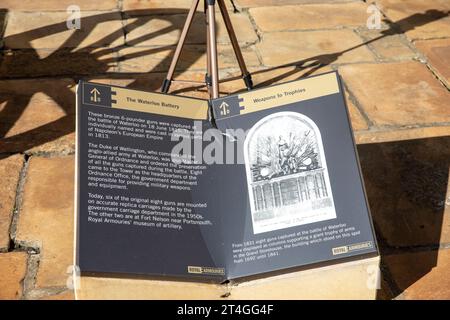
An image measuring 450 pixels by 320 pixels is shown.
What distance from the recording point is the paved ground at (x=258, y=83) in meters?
2.57

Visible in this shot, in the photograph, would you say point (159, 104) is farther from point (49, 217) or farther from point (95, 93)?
point (49, 217)

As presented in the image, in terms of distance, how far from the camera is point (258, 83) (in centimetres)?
362

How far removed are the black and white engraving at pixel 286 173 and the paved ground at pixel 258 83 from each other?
1.77 feet

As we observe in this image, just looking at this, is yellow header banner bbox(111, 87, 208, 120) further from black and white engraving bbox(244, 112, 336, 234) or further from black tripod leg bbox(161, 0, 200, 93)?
black tripod leg bbox(161, 0, 200, 93)

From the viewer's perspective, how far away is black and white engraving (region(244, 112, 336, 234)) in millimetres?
2084

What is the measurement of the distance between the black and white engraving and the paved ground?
0.54 metres

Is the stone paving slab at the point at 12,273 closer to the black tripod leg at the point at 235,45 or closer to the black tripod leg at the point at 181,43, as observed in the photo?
the black tripod leg at the point at 181,43

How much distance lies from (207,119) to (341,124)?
442 mm

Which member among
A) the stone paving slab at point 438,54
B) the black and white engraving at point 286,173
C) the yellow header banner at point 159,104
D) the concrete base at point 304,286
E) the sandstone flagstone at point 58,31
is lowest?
the concrete base at point 304,286

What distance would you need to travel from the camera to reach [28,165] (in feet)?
9.78

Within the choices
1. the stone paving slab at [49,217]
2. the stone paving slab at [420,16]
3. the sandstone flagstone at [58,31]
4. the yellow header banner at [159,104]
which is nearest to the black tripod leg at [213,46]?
the yellow header banner at [159,104]

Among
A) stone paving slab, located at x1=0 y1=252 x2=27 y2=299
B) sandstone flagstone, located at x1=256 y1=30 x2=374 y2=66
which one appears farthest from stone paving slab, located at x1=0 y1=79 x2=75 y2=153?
sandstone flagstone, located at x1=256 y1=30 x2=374 y2=66

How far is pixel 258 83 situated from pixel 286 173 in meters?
1.57
